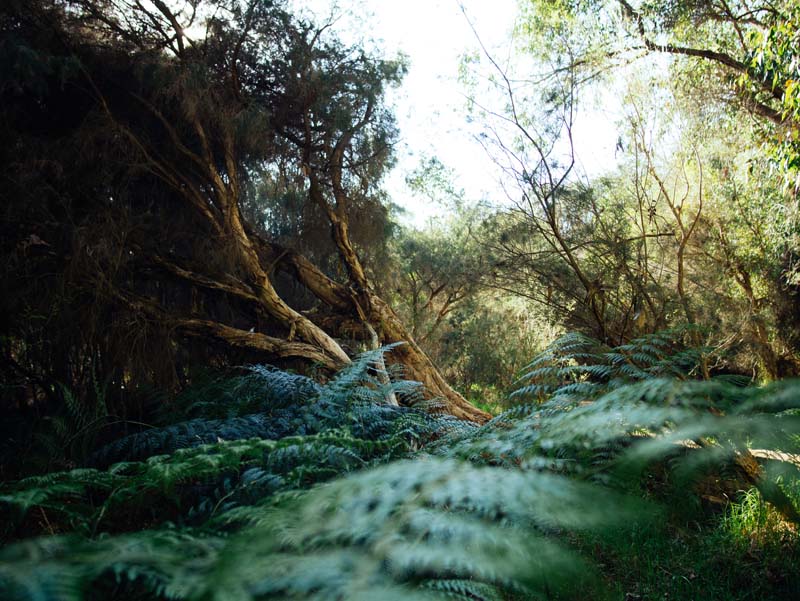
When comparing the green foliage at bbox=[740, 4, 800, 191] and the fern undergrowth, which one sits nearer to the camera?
the fern undergrowth

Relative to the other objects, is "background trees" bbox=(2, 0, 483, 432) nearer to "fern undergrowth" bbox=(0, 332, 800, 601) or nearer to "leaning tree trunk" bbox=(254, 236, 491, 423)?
"leaning tree trunk" bbox=(254, 236, 491, 423)

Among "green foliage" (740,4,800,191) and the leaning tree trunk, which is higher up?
"green foliage" (740,4,800,191)

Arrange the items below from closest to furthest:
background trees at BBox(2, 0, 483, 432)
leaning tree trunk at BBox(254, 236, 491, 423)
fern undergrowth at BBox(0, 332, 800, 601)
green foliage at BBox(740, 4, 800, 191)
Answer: fern undergrowth at BBox(0, 332, 800, 601)
green foliage at BBox(740, 4, 800, 191)
background trees at BBox(2, 0, 483, 432)
leaning tree trunk at BBox(254, 236, 491, 423)

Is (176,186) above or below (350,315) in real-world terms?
above

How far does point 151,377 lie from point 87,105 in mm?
2608

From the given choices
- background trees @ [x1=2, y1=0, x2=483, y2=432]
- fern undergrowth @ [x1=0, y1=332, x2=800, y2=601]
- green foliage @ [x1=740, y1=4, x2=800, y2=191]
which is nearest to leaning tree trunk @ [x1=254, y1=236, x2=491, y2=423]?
background trees @ [x1=2, y1=0, x2=483, y2=432]

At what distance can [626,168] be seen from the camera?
7.04 meters

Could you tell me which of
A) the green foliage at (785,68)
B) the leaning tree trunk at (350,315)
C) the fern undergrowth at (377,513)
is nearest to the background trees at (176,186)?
the leaning tree trunk at (350,315)

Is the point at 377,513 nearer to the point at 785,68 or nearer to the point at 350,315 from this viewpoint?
the point at 785,68

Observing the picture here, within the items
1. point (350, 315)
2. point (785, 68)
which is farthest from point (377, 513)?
point (350, 315)

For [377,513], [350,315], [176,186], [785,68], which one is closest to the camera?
[377,513]

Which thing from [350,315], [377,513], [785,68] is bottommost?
[377,513]

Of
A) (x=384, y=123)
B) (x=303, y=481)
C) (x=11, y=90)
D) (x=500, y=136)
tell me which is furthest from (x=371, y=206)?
(x=303, y=481)

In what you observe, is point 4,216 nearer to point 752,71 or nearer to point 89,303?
point 89,303
